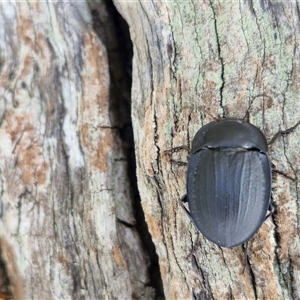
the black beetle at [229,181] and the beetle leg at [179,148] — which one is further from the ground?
the beetle leg at [179,148]

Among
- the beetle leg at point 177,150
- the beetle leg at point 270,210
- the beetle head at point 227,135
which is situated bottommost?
the beetle leg at point 270,210

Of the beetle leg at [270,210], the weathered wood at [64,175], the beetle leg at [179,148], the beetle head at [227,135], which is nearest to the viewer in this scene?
the beetle leg at [270,210]

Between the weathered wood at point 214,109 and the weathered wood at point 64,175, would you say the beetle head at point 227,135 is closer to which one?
the weathered wood at point 214,109

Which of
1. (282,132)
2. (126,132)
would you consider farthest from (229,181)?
(126,132)

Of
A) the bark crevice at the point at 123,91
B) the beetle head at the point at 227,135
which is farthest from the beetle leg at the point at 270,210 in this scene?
the bark crevice at the point at 123,91

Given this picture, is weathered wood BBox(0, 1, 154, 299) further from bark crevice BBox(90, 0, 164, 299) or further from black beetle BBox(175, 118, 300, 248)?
black beetle BBox(175, 118, 300, 248)

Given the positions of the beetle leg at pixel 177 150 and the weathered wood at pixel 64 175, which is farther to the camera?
the weathered wood at pixel 64 175

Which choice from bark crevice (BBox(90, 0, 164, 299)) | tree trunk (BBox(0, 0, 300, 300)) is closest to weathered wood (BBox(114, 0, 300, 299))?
tree trunk (BBox(0, 0, 300, 300))
